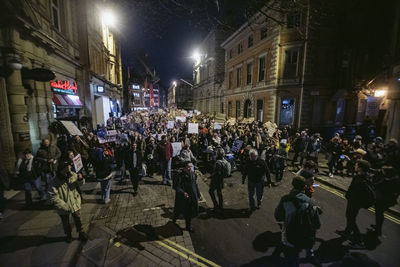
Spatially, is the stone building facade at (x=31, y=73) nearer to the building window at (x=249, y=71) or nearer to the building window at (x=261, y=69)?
the building window at (x=261, y=69)

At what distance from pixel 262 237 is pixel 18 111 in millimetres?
10388

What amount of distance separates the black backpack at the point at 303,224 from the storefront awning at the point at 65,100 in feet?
41.5

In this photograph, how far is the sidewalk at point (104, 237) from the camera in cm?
392

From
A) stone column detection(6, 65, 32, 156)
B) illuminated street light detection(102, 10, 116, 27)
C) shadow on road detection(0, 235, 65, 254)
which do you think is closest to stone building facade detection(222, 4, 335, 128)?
illuminated street light detection(102, 10, 116, 27)

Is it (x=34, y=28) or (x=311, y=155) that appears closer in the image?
(x=34, y=28)

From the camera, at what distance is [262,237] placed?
4.68 m

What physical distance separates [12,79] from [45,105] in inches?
83.7

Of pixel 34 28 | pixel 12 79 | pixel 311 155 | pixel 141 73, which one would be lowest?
pixel 311 155

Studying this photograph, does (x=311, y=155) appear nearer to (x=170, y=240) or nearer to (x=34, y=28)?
(x=170, y=240)

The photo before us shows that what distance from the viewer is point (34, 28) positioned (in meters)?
7.72

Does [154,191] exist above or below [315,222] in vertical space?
below

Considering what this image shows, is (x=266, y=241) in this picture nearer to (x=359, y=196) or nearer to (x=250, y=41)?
(x=359, y=196)

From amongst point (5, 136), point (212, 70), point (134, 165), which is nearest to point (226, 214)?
point (134, 165)

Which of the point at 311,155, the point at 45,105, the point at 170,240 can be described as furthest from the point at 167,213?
the point at 45,105
